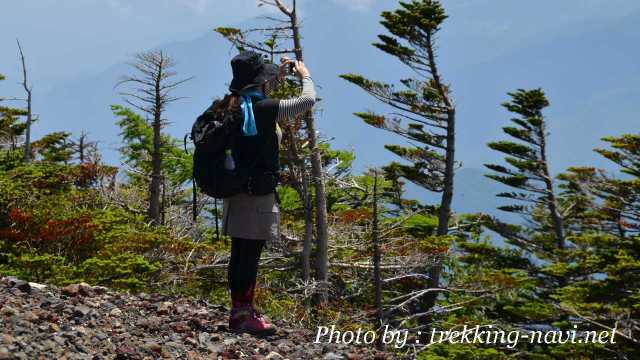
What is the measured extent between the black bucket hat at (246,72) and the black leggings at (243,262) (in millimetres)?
1093

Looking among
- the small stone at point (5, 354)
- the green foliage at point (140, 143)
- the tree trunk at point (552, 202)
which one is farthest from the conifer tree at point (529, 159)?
Result: the small stone at point (5, 354)

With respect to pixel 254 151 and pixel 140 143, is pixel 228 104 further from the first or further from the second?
pixel 140 143

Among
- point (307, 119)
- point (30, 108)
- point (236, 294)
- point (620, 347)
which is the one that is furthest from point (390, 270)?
point (30, 108)

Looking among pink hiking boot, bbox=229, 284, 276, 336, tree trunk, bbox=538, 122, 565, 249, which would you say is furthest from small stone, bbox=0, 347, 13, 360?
tree trunk, bbox=538, 122, 565, 249

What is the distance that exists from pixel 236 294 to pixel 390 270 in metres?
10.4

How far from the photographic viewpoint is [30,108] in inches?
970

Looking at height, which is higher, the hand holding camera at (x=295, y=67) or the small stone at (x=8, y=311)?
the hand holding camera at (x=295, y=67)

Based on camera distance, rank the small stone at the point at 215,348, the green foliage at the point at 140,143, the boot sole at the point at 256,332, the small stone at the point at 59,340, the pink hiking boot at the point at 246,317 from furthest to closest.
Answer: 1. the green foliage at the point at 140,143
2. the boot sole at the point at 256,332
3. the pink hiking boot at the point at 246,317
4. the small stone at the point at 215,348
5. the small stone at the point at 59,340

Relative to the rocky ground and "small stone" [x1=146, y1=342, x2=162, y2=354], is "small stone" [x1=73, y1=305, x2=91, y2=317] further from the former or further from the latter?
"small stone" [x1=146, y1=342, x2=162, y2=354]

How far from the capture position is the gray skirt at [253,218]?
17.0 feet

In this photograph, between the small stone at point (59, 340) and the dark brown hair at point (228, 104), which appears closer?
the small stone at point (59, 340)

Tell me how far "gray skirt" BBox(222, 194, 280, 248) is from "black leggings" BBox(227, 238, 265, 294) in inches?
5.2

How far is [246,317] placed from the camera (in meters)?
5.59

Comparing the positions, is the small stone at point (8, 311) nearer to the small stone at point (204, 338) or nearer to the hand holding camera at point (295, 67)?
the small stone at point (204, 338)
